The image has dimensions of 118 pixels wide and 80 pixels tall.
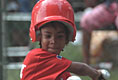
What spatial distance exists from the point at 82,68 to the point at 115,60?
3696 millimetres

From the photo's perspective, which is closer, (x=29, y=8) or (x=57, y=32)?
(x=57, y=32)

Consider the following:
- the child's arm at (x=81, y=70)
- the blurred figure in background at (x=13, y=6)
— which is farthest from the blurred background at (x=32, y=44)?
the child's arm at (x=81, y=70)

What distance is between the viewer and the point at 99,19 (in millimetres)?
4633

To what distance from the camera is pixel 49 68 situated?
1.97 m

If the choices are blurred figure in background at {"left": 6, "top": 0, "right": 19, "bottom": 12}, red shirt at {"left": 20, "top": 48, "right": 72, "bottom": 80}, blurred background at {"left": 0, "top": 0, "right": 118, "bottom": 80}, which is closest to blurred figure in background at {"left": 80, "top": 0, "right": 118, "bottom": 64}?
blurred background at {"left": 0, "top": 0, "right": 118, "bottom": 80}

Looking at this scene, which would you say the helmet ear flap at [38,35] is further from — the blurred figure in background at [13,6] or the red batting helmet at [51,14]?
the blurred figure in background at [13,6]

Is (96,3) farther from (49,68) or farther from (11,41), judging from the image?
(49,68)

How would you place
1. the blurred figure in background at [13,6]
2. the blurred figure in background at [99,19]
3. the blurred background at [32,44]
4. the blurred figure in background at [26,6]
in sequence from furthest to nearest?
the blurred figure in background at [13,6] < the blurred figure in background at [26,6] < the blurred background at [32,44] < the blurred figure in background at [99,19]

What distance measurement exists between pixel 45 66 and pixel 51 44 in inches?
5.9

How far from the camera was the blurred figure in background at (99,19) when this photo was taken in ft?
14.8

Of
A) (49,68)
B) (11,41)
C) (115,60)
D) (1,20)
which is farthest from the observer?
(11,41)

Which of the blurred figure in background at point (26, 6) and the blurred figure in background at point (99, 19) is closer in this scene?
the blurred figure in background at point (99, 19)

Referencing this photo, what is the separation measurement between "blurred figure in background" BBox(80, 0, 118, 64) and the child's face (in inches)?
96.7

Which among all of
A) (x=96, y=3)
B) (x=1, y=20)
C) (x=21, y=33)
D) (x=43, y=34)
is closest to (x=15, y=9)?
(x=21, y=33)
